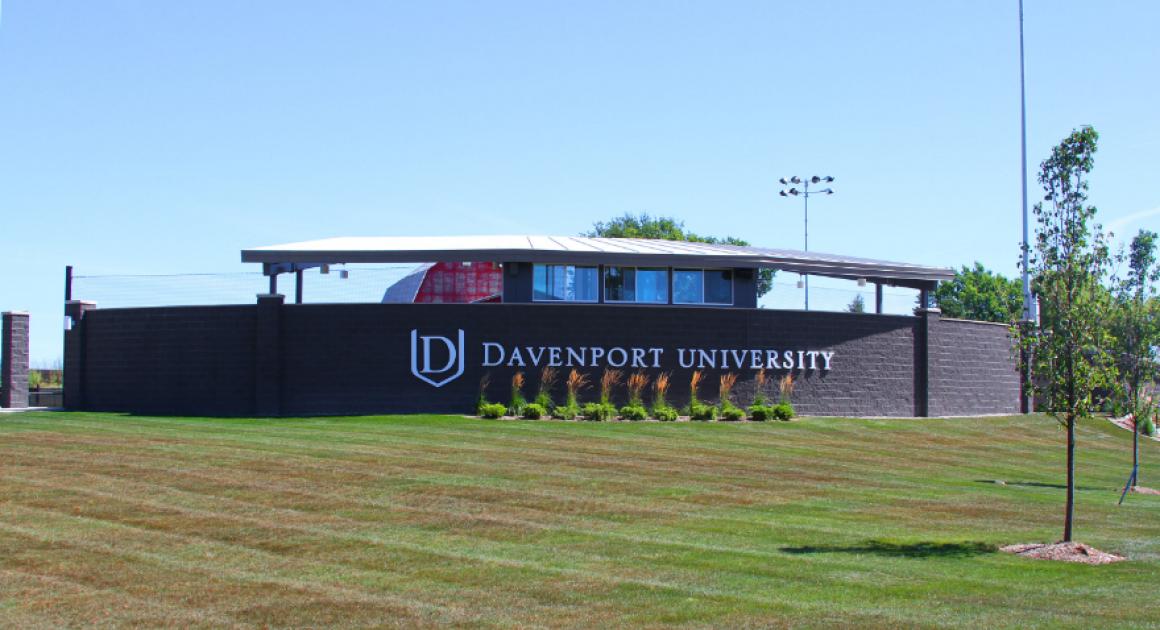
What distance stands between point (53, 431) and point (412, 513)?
12.6 meters

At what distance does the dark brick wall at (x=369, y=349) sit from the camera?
30.2m

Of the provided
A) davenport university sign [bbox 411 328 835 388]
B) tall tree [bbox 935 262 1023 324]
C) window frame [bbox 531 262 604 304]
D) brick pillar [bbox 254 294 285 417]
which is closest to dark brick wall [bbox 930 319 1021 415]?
davenport university sign [bbox 411 328 835 388]

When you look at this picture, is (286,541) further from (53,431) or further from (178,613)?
(53,431)

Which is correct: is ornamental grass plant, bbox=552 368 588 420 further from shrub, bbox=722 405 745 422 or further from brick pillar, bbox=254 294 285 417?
brick pillar, bbox=254 294 285 417

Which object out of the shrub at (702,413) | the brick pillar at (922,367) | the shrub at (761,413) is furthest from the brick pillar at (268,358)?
the brick pillar at (922,367)

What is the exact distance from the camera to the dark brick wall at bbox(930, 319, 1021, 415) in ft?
117

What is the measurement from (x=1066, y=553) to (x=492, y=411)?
17.2 m

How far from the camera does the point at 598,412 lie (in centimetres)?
2908

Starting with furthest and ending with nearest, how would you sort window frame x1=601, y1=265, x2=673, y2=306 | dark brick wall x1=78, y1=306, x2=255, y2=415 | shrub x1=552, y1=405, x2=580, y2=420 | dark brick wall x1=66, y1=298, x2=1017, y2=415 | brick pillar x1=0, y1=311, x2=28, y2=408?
brick pillar x1=0, y1=311, x2=28, y2=408, window frame x1=601, y1=265, x2=673, y2=306, dark brick wall x1=78, y1=306, x2=255, y2=415, dark brick wall x1=66, y1=298, x2=1017, y2=415, shrub x1=552, y1=405, x2=580, y2=420

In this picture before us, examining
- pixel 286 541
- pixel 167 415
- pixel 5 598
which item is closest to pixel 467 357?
pixel 167 415

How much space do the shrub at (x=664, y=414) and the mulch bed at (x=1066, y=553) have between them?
1614 centimetres

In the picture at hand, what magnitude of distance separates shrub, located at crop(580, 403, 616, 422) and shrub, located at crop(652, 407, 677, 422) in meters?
1.09

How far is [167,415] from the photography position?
30.4 metres

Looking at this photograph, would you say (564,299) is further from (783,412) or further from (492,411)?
(783,412)
